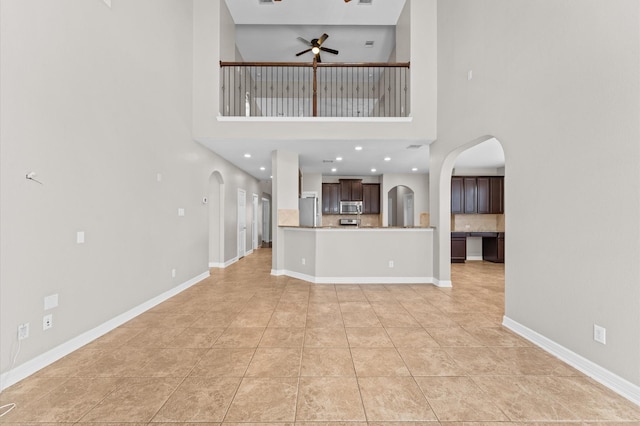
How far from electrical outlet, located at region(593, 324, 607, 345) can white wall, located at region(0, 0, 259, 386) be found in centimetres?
427

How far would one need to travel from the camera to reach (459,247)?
7.71m

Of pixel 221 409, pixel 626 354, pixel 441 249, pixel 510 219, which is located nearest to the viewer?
pixel 221 409

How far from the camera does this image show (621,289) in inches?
76.1

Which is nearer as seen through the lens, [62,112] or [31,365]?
[31,365]

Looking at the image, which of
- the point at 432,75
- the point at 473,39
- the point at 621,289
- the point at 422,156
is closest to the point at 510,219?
the point at 621,289

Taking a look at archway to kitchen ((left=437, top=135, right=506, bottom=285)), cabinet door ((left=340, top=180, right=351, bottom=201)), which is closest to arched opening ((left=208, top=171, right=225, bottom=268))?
cabinet door ((left=340, top=180, right=351, bottom=201))

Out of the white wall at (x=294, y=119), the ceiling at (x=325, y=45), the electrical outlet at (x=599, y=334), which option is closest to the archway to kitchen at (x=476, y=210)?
the ceiling at (x=325, y=45)

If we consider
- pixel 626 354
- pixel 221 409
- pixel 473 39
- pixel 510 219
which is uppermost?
pixel 473 39

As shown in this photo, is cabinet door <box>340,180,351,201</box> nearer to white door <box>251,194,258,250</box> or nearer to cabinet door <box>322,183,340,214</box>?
cabinet door <box>322,183,340,214</box>

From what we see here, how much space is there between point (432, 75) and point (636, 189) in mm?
3816

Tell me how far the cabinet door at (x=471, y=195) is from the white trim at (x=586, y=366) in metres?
5.35

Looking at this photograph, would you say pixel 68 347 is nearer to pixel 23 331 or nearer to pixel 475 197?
pixel 23 331

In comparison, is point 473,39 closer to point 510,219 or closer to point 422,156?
point 510,219

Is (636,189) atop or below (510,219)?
atop
